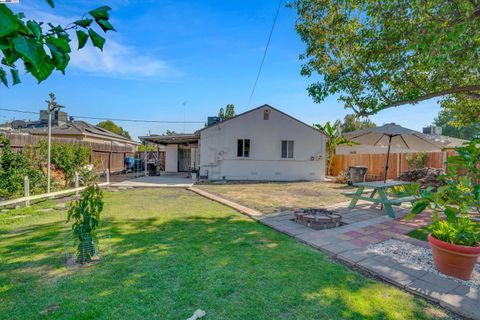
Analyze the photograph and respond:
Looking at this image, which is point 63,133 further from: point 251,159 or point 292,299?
point 292,299

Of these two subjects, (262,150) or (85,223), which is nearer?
(85,223)

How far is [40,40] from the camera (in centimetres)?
91

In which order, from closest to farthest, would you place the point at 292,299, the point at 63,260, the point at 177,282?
the point at 292,299
the point at 177,282
the point at 63,260

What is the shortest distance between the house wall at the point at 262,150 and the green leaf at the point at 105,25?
14.2m

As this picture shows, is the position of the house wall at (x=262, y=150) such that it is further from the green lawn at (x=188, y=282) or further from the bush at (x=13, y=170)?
the green lawn at (x=188, y=282)

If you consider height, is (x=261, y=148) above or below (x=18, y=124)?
below

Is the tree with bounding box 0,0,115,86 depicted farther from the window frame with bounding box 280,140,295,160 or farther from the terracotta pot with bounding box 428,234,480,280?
the window frame with bounding box 280,140,295,160

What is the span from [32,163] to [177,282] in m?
8.08

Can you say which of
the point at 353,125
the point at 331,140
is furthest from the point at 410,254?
the point at 353,125

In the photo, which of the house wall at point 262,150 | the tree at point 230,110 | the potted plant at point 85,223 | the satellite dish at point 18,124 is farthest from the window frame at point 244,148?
the satellite dish at point 18,124

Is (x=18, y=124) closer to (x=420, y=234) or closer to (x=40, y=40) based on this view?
(x=40, y=40)

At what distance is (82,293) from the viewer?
2.77 meters

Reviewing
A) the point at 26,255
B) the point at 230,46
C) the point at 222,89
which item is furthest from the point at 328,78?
the point at 222,89

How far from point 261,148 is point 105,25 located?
15.0 m
